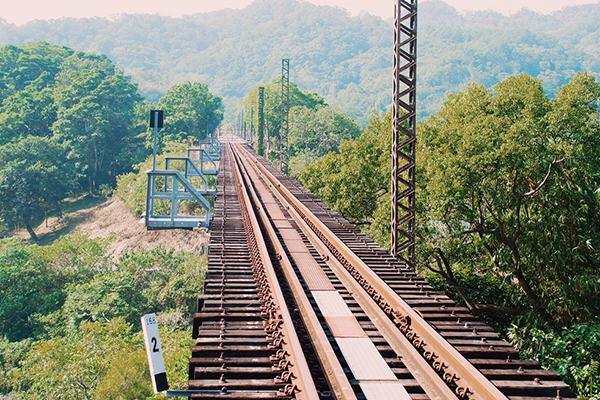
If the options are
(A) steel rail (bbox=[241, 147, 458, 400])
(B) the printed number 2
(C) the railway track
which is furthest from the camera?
(A) steel rail (bbox=[241, 147, 458, 400])

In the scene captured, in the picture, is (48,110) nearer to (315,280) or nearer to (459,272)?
(459,272)

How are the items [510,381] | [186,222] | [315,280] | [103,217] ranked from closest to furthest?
[510,381], [315,280], [186,222], [103,217]

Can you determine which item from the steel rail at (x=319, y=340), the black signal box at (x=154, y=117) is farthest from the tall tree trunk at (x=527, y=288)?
the black signal box at (x=154, y=117)

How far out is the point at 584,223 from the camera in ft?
39.4

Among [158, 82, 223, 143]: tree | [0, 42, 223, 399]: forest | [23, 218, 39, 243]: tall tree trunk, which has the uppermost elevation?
[158, 82, 223, 143]: tree

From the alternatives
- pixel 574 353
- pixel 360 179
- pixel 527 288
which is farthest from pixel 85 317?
pixel 574 353

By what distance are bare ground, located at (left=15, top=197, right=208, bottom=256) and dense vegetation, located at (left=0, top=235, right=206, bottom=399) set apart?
15.9ft

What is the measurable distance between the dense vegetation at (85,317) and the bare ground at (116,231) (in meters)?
4.85

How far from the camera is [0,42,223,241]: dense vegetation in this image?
48.7 m

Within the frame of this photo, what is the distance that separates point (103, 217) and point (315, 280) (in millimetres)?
43156

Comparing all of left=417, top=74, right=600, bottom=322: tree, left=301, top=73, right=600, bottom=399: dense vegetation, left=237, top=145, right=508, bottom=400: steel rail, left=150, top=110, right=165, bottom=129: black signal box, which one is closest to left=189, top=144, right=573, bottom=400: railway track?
left=237, top=145, right=508, bottom=400: steel rail

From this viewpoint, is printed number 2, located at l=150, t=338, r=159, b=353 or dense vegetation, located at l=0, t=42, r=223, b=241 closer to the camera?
printed number 2, located at l=150, t=338, r=159, b=353

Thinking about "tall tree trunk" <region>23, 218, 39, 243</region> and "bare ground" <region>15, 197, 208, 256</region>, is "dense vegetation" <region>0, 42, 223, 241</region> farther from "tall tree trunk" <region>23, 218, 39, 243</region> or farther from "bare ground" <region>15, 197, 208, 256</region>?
"bare ground" <region>15, 197, 208, 256</region>

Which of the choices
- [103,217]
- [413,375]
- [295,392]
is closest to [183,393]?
[295,392]
